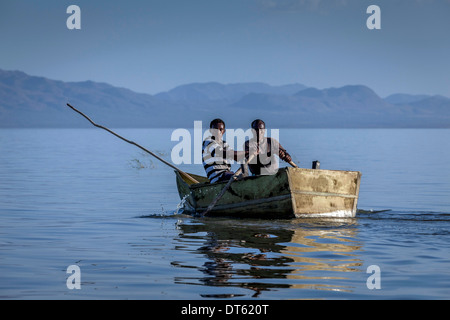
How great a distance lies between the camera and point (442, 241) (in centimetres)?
1354

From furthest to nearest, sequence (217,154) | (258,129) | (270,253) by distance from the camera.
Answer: (217,154) < (258,129) < (270,253)

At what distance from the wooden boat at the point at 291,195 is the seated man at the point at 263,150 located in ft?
1.64

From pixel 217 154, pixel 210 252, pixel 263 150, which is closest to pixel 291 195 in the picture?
pixel 263 150

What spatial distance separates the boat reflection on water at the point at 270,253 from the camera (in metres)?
10.2

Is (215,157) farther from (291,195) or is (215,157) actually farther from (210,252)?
(210,252)

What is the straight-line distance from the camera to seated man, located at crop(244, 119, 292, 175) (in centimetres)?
1675

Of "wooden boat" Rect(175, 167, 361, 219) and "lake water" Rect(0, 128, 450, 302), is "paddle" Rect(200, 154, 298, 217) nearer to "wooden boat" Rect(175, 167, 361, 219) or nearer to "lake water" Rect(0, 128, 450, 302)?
"wooden boat" Rect(175, 167, 361, 219)

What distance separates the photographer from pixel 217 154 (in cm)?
1747

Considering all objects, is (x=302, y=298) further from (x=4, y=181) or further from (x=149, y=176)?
(x=149, y=176)

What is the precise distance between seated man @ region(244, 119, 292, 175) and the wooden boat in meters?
0.50

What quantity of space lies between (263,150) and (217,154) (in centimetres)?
121

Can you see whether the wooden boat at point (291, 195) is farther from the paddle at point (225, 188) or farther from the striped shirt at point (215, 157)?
the striped shirt at point (215, 157)

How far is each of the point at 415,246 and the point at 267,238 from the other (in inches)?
111

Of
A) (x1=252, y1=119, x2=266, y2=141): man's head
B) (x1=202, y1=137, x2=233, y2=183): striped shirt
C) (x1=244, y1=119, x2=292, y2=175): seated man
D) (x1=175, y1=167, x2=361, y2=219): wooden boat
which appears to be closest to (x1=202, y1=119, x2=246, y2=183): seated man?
(x1=202, y1=137, x2=233, y2=183): striped shirt
